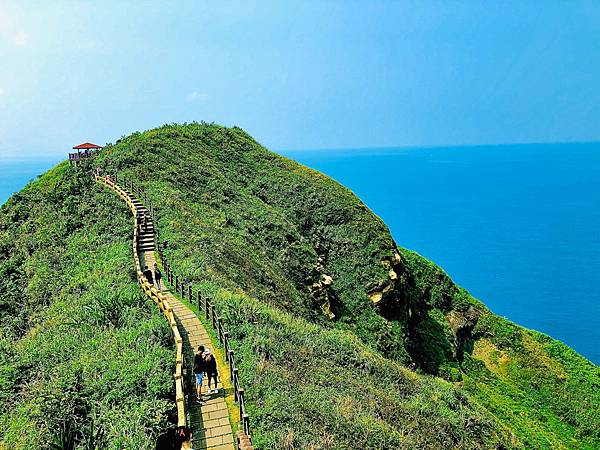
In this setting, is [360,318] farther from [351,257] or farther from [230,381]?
[230,381]

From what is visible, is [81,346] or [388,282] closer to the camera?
[81,346]

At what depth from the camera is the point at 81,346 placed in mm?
16250

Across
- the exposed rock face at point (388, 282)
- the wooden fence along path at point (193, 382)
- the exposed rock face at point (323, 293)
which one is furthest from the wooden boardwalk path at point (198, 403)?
the exposed rock face at point (388, 282)

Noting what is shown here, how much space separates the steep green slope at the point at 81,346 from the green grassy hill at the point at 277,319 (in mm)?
88

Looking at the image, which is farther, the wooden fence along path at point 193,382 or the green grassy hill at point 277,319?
the green grassy hill at point 277,319

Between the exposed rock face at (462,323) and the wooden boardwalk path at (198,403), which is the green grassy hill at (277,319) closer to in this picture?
the exposed rock face at (462,323)

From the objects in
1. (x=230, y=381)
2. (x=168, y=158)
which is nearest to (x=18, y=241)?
(x=168, y=158)

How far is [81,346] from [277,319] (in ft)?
26.9

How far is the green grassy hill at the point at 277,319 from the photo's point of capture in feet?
46.0

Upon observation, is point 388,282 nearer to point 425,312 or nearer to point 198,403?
point 425,312

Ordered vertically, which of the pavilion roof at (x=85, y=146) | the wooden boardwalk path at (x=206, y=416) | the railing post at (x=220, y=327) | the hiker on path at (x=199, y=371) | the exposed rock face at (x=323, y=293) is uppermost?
the pavilion roof at (x=85, y=146)

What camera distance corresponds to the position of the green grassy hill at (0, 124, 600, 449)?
14008 mm

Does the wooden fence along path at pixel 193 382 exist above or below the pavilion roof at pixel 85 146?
below

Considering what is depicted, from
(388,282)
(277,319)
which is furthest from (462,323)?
(277,319)
